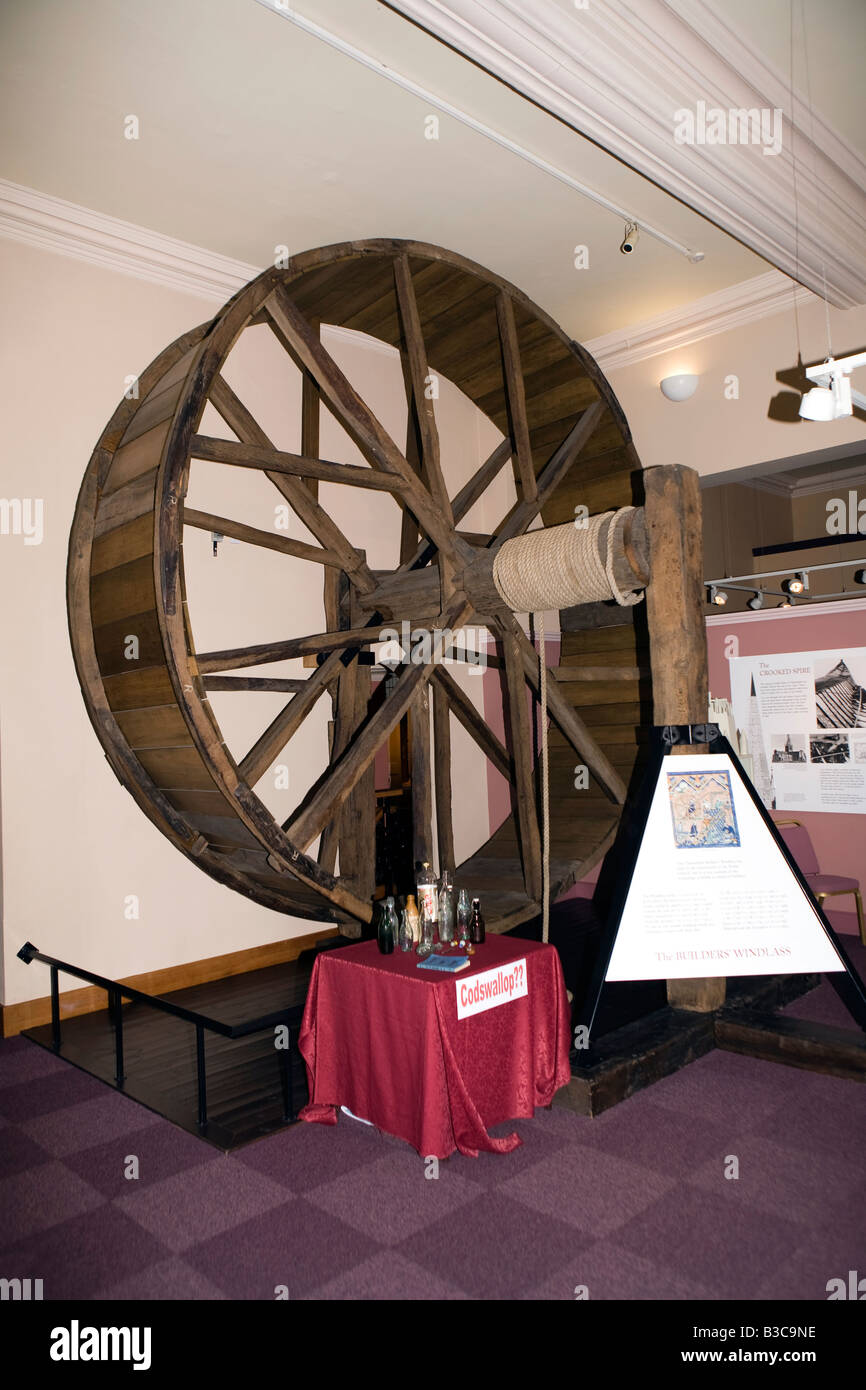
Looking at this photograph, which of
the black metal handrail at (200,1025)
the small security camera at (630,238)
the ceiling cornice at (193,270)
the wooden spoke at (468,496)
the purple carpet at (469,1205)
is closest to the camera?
the purple carpet at (469,1205)

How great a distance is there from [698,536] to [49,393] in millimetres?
2871

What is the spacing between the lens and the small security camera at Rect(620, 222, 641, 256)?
14.5ft

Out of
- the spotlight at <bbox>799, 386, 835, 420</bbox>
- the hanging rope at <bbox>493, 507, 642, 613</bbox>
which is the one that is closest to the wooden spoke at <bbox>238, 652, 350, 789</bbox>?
the hanging rope at <bbox>493, 507, 642, 613</bbox>

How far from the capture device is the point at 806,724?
503 centimetres

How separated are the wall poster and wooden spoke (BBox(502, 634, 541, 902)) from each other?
161 cm

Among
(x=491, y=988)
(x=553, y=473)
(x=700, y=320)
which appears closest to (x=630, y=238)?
(x=700, y=320)

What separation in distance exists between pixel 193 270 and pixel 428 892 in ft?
11.1

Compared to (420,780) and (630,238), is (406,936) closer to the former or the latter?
(420,780)

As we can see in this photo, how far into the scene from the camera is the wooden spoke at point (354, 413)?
138 inches

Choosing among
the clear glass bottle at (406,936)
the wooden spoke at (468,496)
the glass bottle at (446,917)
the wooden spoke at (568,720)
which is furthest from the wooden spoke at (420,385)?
the clear glass bottle at (406,936)

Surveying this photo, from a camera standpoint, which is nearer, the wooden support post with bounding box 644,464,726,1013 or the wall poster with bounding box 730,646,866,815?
the wooden support post with bounding box 644,464,726,1013

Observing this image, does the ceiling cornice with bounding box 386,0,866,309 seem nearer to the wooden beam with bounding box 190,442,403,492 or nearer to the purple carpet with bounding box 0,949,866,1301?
the wooden beam with bounding box 190,442,403,492

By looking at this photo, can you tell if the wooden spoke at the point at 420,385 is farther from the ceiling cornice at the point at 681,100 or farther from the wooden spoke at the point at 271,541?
the ceiling cornice at the point at 681,100

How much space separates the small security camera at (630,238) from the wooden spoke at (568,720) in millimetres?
1939
